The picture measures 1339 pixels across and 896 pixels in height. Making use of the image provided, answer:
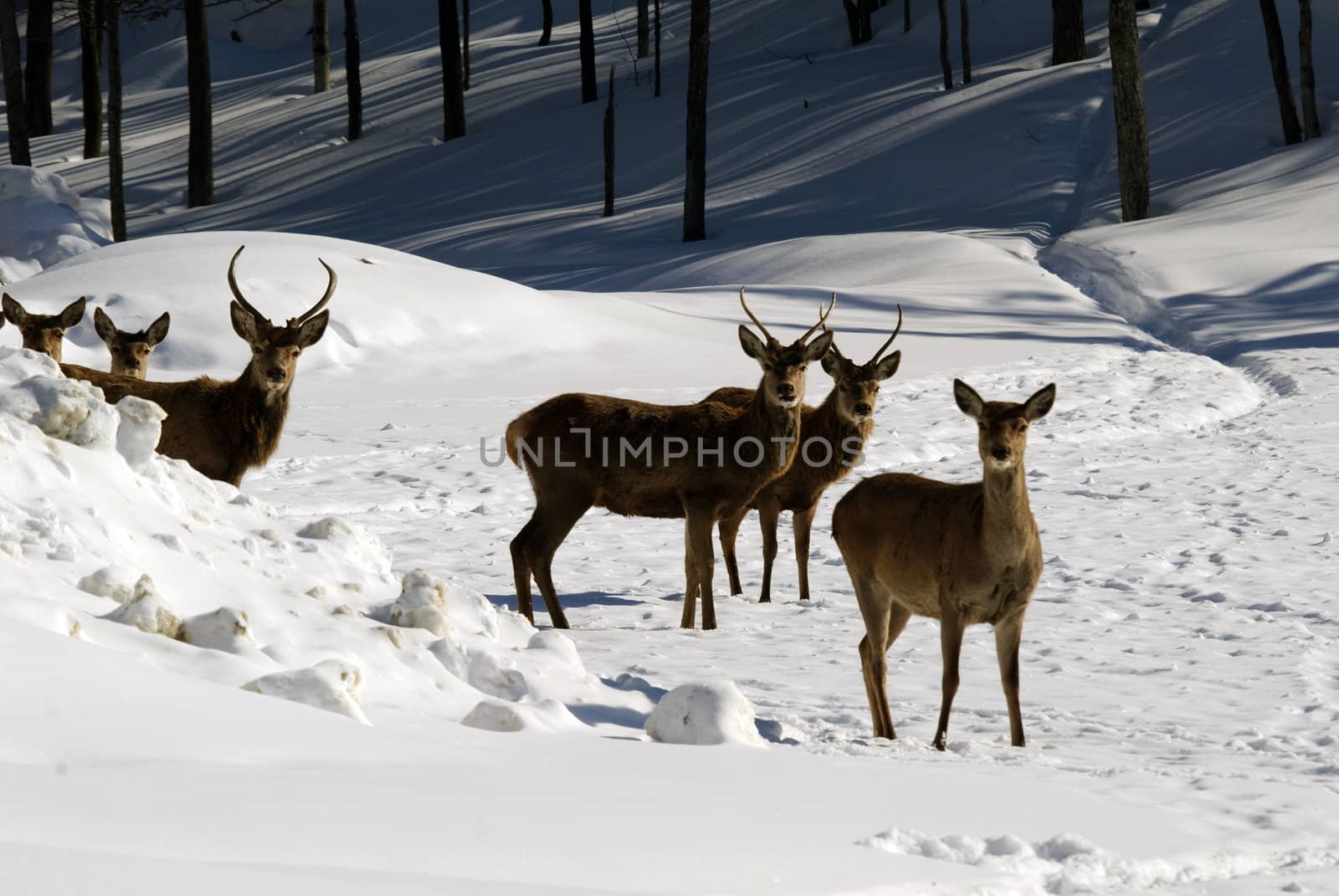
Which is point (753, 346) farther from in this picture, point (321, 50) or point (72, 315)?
point (321, 50)

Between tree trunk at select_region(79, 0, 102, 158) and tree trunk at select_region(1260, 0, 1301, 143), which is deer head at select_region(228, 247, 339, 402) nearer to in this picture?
tree trunk at select_region(1260, 0, 1301, 143)

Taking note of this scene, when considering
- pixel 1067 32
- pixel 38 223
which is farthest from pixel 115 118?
pixel 1067 32

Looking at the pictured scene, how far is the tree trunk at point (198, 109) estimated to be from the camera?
1395 inches

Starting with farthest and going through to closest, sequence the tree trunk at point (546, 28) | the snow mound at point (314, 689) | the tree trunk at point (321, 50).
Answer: the tree trunk at point (546, 28), the tree trunk at point (321, 50), the snow mound at point (314, 689)

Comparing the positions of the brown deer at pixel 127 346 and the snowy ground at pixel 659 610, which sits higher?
the brown deer at pixel 127 346

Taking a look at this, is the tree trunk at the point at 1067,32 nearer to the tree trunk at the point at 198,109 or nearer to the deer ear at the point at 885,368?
the tree trunk at the point at 198,109

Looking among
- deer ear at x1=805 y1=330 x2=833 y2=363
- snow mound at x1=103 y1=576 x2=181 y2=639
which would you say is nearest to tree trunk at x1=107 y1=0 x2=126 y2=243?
deer ear at x1=805 y1=330 x2=833 y2=363

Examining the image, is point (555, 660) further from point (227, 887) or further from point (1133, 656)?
point (227, 887)

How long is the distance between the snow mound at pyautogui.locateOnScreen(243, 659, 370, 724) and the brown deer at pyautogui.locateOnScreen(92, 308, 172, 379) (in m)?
6.46

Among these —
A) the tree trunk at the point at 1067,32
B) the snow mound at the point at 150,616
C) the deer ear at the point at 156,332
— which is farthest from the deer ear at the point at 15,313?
the tree trunk at the point at 1067,32

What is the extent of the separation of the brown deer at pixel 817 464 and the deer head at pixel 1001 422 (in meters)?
3.02

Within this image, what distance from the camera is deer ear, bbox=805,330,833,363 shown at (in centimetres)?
972

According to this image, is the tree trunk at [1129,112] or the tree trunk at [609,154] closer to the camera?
the tree trunk at [1129,112]

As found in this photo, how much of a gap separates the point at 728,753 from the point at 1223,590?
504cm
